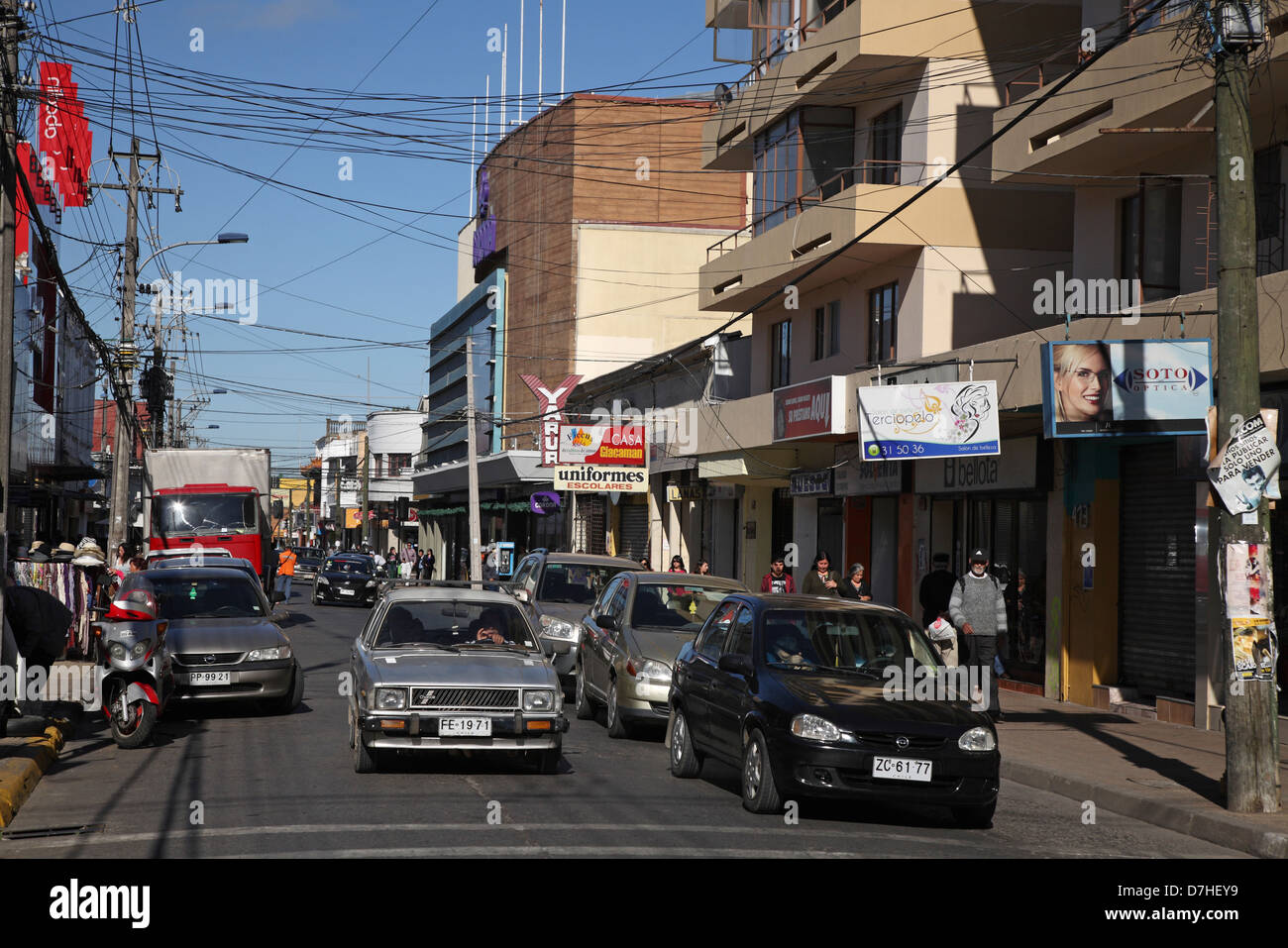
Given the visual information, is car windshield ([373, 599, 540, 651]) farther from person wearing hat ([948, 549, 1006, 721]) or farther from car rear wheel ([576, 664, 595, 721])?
person wearing hat ([948, 549, 1006, 721])

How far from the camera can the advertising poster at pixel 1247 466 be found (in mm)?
10250

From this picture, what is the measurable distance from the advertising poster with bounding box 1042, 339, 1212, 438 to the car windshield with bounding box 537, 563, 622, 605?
22.6ft

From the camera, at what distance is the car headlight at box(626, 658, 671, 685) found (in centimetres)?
1377

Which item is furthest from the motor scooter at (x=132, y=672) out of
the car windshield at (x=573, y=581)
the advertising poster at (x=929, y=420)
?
the advertising poster at (x=929, y=420)

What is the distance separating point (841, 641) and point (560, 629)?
817cm

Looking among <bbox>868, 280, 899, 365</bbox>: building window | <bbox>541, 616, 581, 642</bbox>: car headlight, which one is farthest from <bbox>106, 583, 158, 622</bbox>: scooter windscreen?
<bbox>868, 280, 899, 365</bbox>: building window

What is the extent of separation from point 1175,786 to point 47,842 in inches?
340

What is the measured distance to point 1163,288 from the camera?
17875mm

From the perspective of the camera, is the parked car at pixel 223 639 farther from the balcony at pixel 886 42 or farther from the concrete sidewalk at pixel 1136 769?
the balcony at pixel 886 42

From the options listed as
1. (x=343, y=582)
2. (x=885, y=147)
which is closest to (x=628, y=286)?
(x=343, y=582)

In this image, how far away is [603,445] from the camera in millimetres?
35281

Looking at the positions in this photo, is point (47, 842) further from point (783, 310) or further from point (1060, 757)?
point (783, 310)

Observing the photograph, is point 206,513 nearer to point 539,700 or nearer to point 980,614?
point 980,614

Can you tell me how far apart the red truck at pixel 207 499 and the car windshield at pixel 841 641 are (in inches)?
1001
